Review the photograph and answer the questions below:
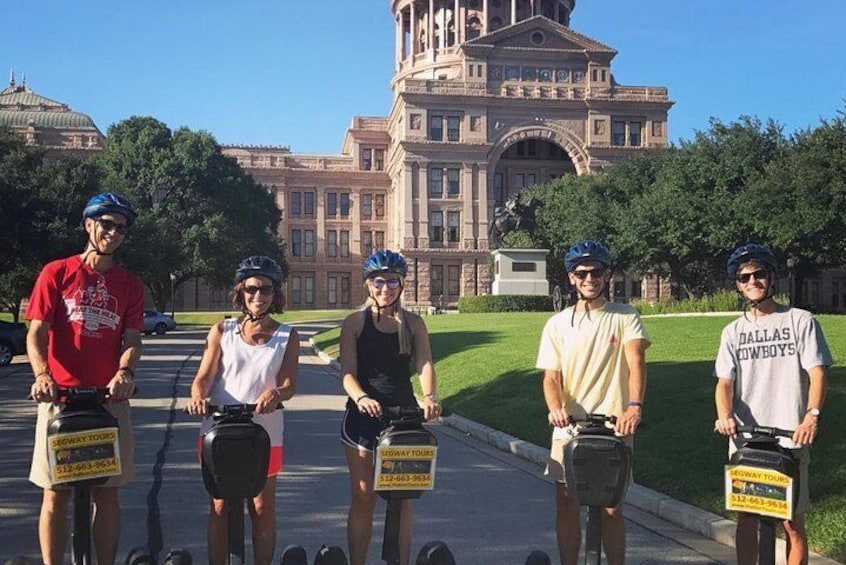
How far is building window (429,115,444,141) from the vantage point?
7406cm

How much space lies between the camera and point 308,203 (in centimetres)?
8825

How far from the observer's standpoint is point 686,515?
6.58 m

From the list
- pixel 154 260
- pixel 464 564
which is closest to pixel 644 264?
Answer: pixel 154 260

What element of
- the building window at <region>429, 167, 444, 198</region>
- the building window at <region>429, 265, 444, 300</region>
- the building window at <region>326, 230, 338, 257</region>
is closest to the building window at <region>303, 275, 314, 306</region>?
the building window at <region>326, 230, 338, 257</region>

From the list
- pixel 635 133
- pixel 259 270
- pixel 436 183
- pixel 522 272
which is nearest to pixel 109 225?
pixel 259 270

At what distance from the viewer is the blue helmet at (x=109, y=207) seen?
15.2 ft

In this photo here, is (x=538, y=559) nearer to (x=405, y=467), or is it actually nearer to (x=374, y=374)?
(x=405, y=467)

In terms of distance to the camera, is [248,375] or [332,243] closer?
[248,375]

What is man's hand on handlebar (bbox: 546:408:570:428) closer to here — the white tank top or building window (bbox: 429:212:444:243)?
the white tank top

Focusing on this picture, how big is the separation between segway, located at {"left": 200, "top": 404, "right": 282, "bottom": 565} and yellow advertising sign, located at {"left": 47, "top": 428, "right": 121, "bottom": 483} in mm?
456

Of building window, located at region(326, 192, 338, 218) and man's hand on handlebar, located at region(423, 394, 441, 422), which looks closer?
man's hand on handlebar, located at region(423, 394, 441, 422)

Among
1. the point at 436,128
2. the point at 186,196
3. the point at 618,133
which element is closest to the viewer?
the point at 186,196

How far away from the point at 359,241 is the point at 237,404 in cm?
8393

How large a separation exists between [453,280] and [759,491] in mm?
70826
